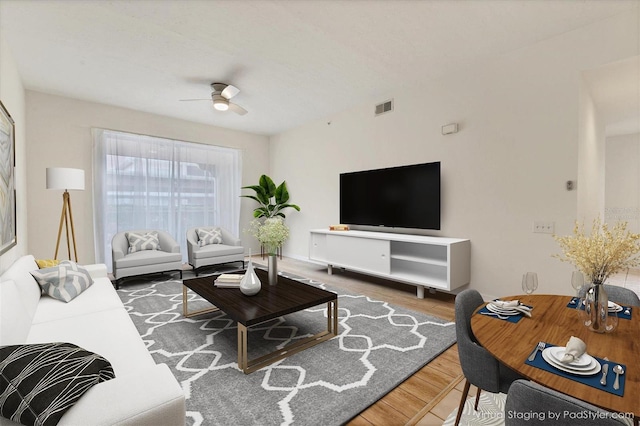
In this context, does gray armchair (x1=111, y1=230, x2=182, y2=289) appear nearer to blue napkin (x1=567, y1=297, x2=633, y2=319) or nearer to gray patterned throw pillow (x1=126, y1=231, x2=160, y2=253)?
gray patterned throw pillow (x1=126, y1=231, x2=160, y2=253)

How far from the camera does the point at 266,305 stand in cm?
225

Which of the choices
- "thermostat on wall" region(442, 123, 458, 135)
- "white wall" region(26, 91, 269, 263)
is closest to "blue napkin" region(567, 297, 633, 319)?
"thermostat on wall" region(442, 123, 458, 135)

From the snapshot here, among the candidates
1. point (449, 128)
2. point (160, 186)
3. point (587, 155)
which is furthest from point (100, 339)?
point (587, 155)

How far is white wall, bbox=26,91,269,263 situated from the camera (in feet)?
13.7

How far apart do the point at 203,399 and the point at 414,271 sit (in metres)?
2.93

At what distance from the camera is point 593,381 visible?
906 millimetres

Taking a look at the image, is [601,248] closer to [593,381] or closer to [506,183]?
[593,381]

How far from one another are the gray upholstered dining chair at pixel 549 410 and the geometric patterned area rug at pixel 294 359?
99 cm

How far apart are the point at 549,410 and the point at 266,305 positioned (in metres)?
1.81

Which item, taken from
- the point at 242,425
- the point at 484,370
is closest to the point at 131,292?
the point at 242,425

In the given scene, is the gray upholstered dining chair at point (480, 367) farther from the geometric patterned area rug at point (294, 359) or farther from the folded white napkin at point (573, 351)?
the geometric patterned area rug at point (294, 359)

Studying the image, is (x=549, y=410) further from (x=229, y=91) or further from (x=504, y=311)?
(x=229, y=91)

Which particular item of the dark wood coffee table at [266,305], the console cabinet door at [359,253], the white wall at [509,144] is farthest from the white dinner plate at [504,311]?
the console cabinet door at [359,253]

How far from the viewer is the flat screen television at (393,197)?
376cm
